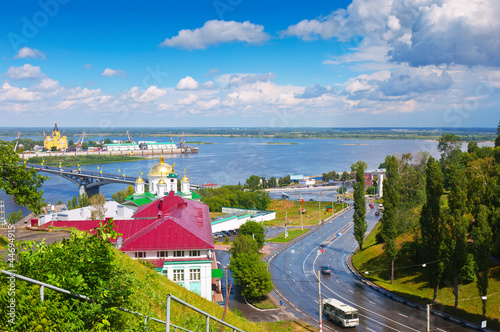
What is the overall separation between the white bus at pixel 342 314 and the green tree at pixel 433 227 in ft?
18.5

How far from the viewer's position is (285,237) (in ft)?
141

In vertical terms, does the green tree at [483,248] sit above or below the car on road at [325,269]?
above

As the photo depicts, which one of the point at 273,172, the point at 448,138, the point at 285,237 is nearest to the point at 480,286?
the point at 285,237

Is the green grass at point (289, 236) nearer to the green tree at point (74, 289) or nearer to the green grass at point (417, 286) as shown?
the green grass at point (417, 286)

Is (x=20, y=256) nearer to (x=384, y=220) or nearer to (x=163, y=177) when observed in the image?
(x=384, y=220)

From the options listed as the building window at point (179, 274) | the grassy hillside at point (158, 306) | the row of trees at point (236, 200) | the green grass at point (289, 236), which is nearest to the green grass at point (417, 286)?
the green grass at point (289, 236)

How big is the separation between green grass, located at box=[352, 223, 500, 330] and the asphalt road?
3.85 ft

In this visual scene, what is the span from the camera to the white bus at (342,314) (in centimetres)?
2047

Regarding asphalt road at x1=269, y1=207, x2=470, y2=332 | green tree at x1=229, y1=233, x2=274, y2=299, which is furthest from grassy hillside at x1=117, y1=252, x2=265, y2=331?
green tree at x1=229, y1=233, x2=274, y2=299

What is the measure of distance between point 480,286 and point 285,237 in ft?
78.8

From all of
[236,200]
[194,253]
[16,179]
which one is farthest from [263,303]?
[236,200]

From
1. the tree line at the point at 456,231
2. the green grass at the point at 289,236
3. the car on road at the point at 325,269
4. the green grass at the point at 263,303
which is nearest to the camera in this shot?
the tree line at the point at 456,231

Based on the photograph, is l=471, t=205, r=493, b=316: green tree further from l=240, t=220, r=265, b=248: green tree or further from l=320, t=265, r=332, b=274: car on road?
l=240, t=220, r=265, b=248: green tree

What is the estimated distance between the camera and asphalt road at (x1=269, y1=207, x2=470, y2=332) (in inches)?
830
